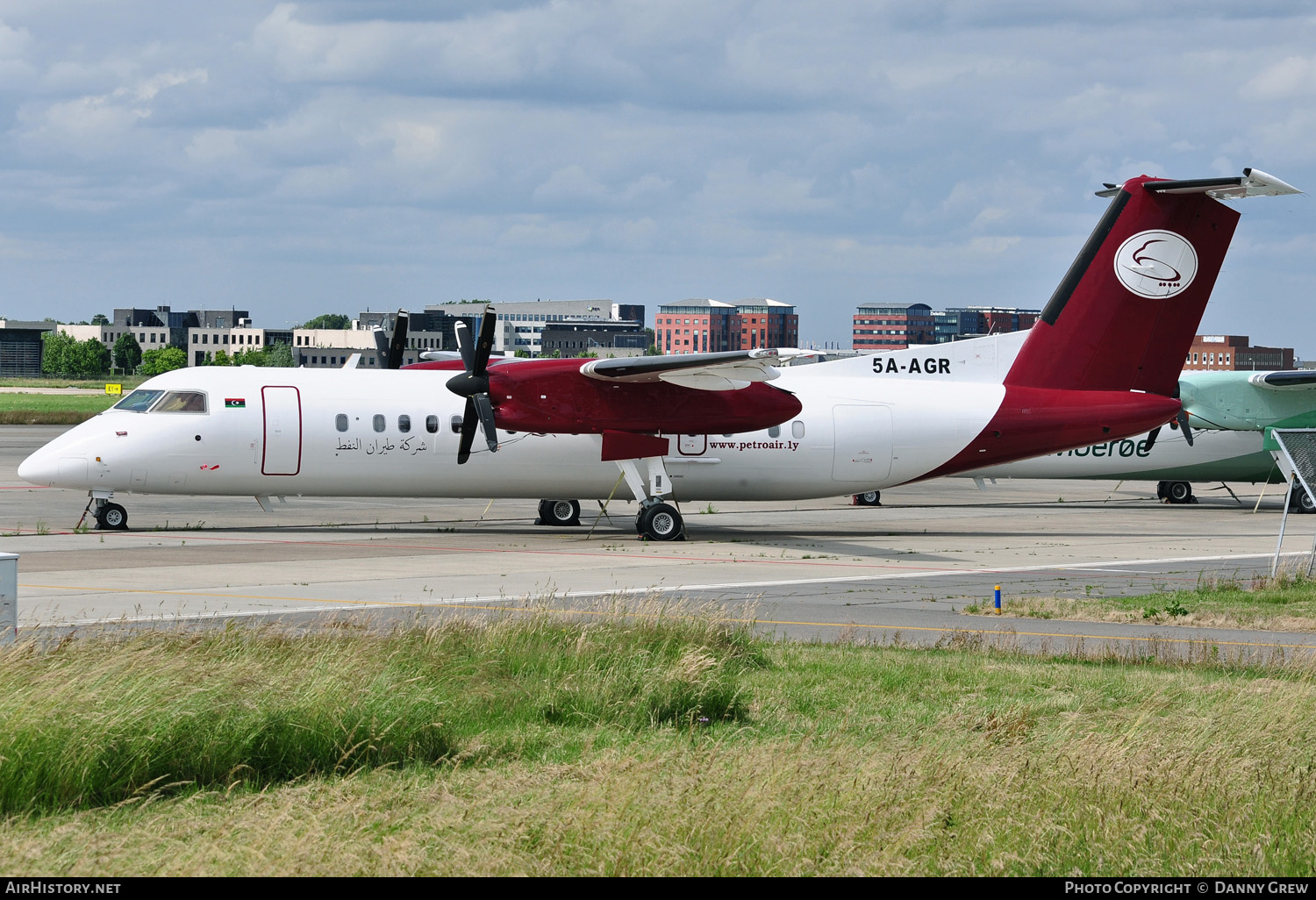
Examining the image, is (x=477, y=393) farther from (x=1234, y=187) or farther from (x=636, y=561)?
(x=1234, y=187)

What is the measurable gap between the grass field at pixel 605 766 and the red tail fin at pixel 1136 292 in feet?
55.9

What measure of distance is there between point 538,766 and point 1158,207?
23.5 m

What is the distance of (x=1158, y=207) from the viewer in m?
28.2

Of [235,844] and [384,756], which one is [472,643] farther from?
[235,844]

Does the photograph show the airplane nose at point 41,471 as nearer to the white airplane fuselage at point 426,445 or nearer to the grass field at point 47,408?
the white airplane fuselage at point 426,445

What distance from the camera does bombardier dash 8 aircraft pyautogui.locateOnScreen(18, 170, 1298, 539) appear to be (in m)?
26.4

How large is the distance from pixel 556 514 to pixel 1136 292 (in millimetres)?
13785

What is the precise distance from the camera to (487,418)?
1019 inches

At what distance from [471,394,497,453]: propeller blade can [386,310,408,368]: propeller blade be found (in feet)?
18.0

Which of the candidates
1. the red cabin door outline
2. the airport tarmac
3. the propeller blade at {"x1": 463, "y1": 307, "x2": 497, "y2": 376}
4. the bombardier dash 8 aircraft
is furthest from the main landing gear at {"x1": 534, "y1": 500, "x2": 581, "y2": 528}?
the red cabin door outline

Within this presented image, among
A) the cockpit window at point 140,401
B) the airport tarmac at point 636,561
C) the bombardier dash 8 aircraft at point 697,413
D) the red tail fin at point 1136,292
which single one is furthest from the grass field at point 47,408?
the red tail fin at point 1136,292

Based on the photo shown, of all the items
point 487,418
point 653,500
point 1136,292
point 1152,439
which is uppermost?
point 1136,292

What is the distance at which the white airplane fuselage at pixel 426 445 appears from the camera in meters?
26.3

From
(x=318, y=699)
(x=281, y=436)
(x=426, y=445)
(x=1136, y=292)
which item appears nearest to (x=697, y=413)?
(x=426, y=445)
